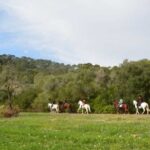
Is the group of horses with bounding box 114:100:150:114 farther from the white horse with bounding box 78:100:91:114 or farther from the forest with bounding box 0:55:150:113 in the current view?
the forest with bounding box 0:55:150:113

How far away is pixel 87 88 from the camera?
92.4 m

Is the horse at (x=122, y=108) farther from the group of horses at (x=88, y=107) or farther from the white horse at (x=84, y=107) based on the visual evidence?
the white horse at (x=84, y=107)

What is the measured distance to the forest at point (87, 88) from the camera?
78688 millimetres

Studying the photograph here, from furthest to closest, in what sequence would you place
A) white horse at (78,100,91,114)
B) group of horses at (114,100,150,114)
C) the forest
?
1. the forest
2. white horse at (78,100,91,114)
3. group of horses at (114,100,150,114)

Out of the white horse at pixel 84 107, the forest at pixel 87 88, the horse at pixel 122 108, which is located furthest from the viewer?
the forest at pixel 87 88

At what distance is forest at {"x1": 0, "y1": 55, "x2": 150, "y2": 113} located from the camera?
78688mm

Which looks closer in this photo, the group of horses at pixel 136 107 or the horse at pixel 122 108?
the group of horses at pixel 136 107

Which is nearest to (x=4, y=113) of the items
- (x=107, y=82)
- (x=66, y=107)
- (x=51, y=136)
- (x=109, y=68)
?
(x=66, y=107)

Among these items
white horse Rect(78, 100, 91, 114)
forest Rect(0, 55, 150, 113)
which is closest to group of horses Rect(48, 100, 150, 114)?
white horse Rect(78, 100, 91, 114)

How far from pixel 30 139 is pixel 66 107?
4789 cm

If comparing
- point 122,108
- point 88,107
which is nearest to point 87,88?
point 88,107

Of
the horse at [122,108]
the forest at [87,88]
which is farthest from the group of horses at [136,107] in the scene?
the forest at [87,88]

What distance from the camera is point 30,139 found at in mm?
24016

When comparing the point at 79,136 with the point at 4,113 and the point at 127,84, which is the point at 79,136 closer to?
the point at 4,113
